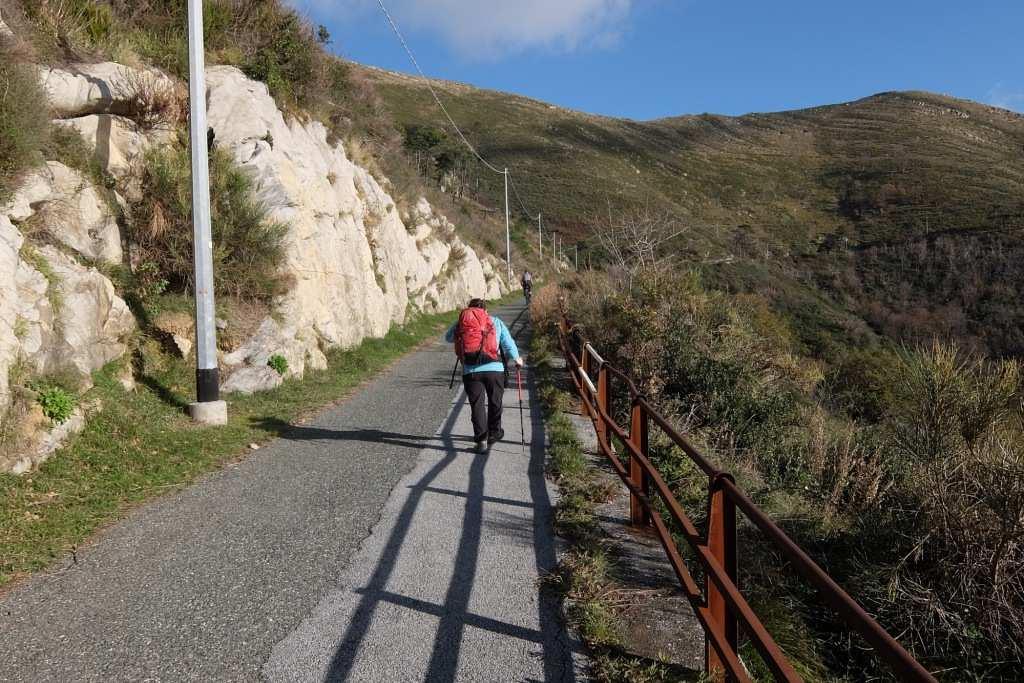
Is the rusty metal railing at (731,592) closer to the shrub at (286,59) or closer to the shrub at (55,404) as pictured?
the shrub at (55,404)

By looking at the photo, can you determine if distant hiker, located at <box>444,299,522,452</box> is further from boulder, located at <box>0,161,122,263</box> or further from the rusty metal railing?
boulder, located at <box>0,161,122,263</box>

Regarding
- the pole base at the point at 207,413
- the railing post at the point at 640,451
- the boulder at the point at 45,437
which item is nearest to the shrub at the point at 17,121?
the boulder at the point at 45,437

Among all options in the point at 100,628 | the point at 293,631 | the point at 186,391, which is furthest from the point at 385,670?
the point at 186,391

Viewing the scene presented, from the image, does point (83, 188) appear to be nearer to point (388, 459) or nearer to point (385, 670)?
point (388, 459)

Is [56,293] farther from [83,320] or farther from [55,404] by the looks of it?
[55,404]

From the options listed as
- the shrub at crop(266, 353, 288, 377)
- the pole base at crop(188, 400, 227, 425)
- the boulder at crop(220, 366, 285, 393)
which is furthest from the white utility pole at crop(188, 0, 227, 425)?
the shrub at crop(266, 353, 288, 377)

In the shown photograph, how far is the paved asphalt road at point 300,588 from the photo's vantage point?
3217 mm

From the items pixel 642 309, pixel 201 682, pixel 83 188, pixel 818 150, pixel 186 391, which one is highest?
pixel 818 150

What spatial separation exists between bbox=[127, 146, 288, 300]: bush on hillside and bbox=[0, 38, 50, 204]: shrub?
196cm

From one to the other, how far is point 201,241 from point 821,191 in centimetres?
7188

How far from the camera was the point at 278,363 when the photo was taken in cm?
1054

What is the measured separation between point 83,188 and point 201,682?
7.68 meters

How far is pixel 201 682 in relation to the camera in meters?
3.06

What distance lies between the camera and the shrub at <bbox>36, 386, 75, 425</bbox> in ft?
19.5
